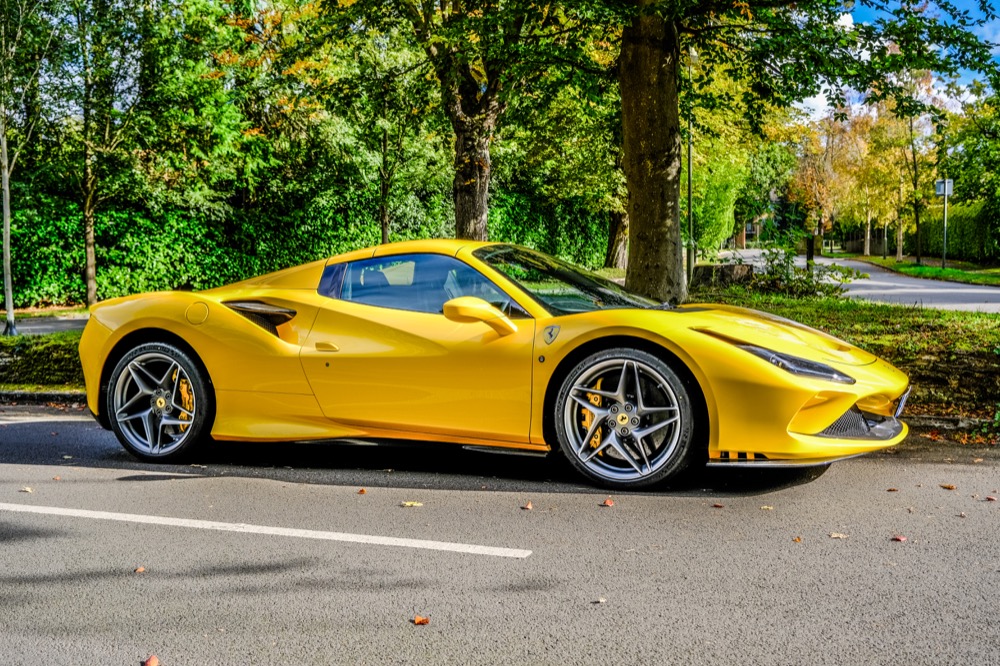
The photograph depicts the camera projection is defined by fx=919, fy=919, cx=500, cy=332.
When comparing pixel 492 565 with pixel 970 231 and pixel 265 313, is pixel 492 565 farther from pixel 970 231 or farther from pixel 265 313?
pixel 970 231

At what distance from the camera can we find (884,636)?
2.97 metres

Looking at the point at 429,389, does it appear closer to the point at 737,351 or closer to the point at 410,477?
the point at 410,477

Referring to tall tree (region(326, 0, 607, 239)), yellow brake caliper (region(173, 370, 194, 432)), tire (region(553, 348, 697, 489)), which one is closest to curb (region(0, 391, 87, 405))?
yellow brake caliper (region(173, 370, 194, 432))

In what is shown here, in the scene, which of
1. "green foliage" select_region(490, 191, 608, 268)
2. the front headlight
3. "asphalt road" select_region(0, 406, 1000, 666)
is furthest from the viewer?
"green foliage" select_region(490, 191, 608, 268)

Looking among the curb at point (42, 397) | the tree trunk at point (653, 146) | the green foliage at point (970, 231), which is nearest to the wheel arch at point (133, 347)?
the curb at point (42, 397)

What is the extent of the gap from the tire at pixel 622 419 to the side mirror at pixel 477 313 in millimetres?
447

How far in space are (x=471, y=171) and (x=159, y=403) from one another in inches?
399

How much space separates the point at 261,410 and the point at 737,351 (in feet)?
9.33

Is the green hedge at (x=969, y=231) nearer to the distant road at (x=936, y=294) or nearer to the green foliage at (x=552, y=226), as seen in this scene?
the distant road at (x=936, y=294)

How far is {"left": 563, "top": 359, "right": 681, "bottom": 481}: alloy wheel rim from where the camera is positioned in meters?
4.84

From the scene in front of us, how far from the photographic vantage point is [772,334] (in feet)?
16.2

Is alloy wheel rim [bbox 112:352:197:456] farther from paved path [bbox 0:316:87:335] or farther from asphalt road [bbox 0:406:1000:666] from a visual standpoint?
paved path [bbox 0:316:87:335]

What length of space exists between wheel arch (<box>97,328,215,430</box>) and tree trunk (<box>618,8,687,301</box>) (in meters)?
5.39

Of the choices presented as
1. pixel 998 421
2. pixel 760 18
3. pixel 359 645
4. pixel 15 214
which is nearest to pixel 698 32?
pixel 760 18
